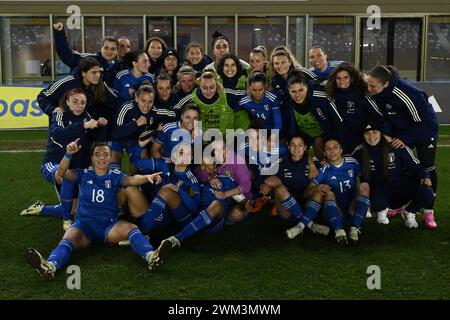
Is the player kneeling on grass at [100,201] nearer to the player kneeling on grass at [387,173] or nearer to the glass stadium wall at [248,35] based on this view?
the player kneeling on grass at [387,173]

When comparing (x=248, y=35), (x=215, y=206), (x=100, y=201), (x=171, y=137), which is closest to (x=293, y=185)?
(x=215, y=206)

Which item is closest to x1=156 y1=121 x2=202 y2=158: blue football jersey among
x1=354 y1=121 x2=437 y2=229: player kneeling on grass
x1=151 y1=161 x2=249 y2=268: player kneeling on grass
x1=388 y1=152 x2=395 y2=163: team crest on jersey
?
x1=151 y1=161 x2=249 y2=268: player kneeling on grass

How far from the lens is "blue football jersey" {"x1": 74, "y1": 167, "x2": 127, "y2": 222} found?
12.0 feet

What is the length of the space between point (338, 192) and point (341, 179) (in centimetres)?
10

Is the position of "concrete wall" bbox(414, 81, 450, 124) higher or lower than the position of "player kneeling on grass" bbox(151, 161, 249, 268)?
higher

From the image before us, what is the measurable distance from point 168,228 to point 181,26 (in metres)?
8.03

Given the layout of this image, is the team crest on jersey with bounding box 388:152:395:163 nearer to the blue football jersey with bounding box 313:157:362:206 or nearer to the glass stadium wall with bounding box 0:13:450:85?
the blue football jersey with bounding box 313:157:362:206

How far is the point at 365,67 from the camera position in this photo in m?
11.8

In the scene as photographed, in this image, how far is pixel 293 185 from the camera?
417cm
